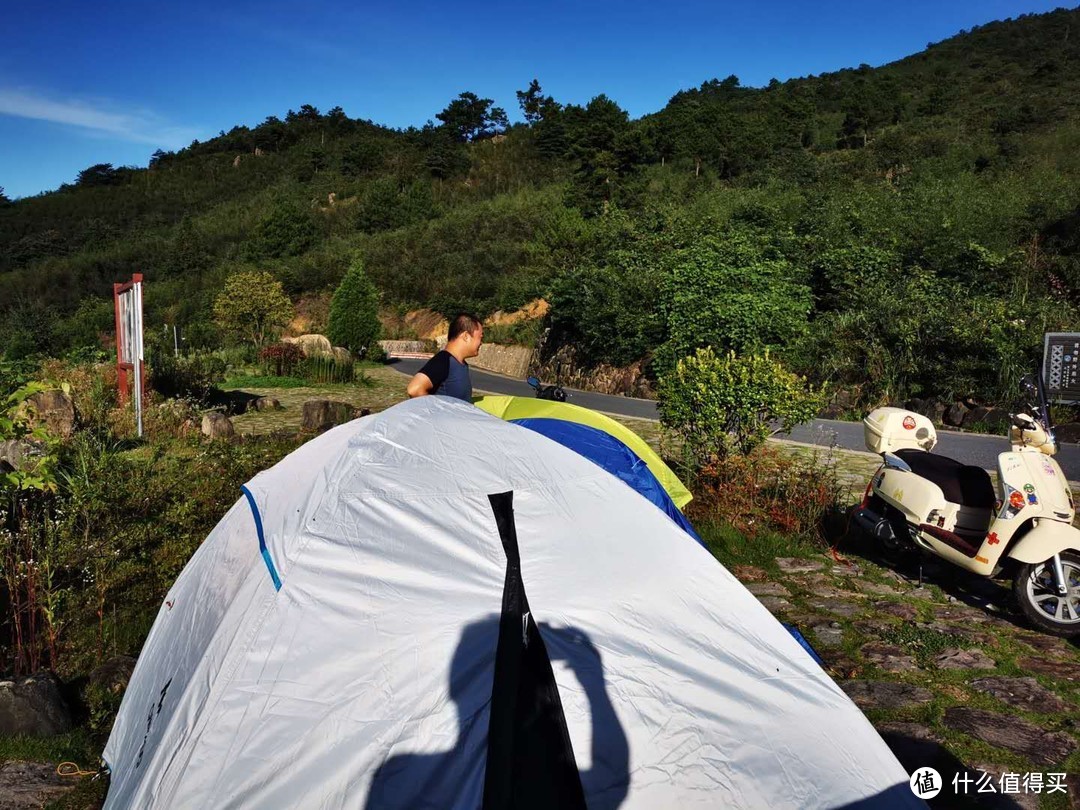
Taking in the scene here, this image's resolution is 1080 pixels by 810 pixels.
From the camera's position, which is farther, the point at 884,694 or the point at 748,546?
the point at 748,546

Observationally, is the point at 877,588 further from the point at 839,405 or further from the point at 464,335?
the point at 839,405

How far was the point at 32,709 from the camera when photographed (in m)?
3.33

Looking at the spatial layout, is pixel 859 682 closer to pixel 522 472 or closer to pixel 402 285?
pixel 522 472

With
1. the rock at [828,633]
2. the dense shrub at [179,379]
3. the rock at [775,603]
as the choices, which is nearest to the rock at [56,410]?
the dense shrub at [179,379]

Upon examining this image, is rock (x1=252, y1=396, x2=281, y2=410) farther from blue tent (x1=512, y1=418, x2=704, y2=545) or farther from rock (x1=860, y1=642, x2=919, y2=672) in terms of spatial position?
rock (x1=860, y1=642, x2=919, y2=672)

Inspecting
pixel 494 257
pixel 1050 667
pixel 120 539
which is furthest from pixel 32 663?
pixel 494 257

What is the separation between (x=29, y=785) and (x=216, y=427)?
725cm

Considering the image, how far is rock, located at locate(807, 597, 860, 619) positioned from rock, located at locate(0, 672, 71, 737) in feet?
13.1

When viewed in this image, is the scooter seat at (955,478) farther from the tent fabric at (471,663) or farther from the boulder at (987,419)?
the boulder at (987,419)

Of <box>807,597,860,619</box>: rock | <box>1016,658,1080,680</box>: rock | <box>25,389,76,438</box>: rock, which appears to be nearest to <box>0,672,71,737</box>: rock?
<box>807,597,860,619</box>: rock

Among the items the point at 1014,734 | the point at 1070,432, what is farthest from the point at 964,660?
the point at 1070,432

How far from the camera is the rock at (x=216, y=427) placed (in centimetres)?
973

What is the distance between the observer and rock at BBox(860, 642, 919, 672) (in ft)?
12.9

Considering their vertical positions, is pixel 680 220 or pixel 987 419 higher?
pixel 680 220
